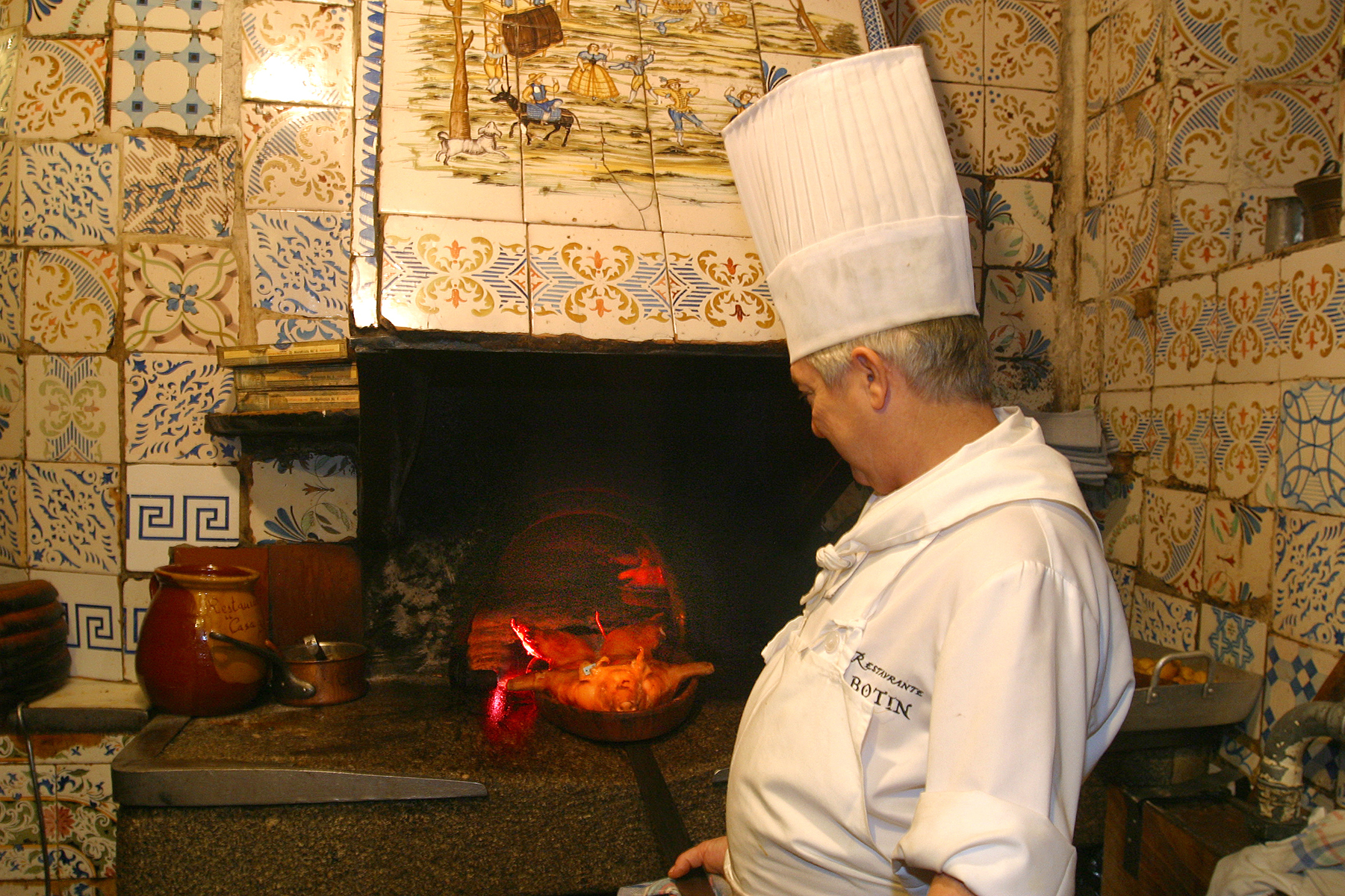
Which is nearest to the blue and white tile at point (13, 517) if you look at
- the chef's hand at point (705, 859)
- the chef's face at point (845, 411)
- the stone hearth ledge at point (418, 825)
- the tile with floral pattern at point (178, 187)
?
the tile with floral pattern at point (178, 187)

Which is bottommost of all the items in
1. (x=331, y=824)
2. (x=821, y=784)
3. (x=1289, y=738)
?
(x=331, y=824)

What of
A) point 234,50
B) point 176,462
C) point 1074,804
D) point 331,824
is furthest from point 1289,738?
point 234,50

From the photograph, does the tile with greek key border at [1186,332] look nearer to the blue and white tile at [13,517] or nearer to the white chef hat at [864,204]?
the white chef hat at [864,204]

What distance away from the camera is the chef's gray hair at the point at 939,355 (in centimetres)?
94

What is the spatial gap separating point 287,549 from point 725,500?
1.24 m

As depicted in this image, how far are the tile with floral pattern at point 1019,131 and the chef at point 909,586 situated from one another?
5.41 feet

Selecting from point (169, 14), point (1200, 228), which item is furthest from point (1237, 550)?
point (169, 14)

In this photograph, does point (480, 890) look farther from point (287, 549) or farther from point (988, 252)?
point (988, 252)

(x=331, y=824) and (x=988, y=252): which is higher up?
(x=988, y=252)

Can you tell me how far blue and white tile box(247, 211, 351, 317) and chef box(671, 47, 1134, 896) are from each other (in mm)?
1502

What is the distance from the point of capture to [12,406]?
85.1 inches

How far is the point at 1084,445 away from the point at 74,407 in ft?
9.22

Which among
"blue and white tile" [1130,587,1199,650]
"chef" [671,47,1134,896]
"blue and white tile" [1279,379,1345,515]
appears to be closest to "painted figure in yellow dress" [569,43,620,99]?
"chef" [671,47,1134,896]

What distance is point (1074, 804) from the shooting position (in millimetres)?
777
